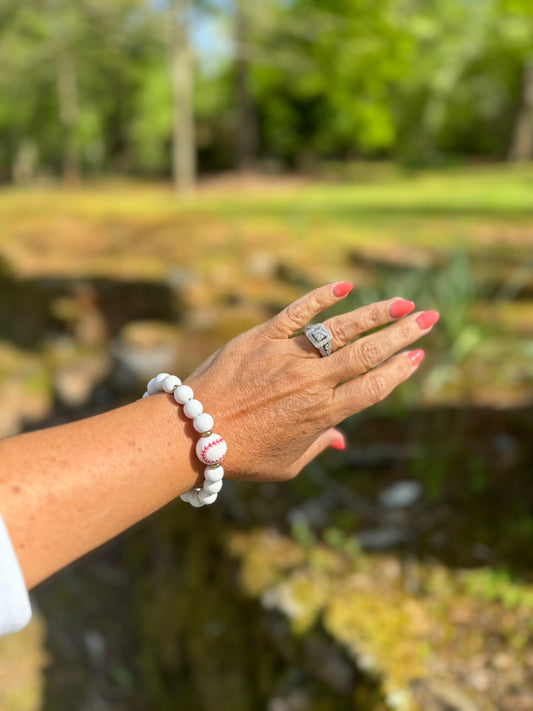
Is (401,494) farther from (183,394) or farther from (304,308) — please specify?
(183,394)

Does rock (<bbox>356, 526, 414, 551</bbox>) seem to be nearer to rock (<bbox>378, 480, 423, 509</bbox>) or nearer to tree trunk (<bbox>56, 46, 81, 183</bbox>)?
rock (<bbox>378, 480, 423, 509</bbox>)

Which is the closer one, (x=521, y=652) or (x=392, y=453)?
(x=521, y=652)

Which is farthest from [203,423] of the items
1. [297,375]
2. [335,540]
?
[335,540]

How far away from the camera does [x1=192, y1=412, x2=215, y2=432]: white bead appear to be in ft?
4.76

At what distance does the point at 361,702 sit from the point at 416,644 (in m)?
0.37

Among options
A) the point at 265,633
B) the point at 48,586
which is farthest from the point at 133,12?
the point at 265,633

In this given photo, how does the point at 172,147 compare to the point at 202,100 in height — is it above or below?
below

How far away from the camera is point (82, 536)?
4.44 ft

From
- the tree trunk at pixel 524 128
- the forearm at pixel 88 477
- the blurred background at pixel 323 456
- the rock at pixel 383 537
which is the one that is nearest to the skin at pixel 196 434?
the forearm at pixel 88 477

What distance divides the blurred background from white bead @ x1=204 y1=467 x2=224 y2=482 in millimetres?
1886

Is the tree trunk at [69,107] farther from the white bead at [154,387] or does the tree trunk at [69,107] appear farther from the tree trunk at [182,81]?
the white bead at [154,387]

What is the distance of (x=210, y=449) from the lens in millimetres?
1450

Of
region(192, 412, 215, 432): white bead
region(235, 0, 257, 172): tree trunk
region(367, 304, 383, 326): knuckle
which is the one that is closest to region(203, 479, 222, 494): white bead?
region(192, 412, 215, 432): white bead

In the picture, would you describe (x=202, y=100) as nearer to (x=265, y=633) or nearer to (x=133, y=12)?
(x=133, y=12)
